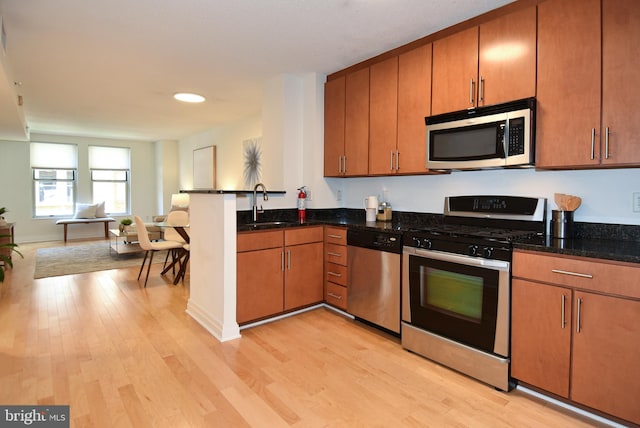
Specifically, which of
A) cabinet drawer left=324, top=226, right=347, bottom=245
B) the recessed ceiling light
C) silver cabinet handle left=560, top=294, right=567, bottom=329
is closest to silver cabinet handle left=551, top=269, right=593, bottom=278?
silver cabinet handle left=560, top=294, right=567, bottom=329

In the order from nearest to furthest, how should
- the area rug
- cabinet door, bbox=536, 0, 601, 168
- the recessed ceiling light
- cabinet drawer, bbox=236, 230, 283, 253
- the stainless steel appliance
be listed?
cabinet door, bbox=536, 0, 601, 168, the stainless steel appliance, cabinet drawer, bbox=236, 230, 283, 253, the recessed ceiling light, the area rug

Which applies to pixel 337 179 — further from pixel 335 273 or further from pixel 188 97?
pixel 188 97

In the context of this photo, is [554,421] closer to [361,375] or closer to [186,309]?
[361,375]

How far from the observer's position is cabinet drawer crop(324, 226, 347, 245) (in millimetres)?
3191

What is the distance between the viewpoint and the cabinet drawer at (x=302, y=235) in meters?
3.19

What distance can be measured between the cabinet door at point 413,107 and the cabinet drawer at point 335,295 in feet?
3.97

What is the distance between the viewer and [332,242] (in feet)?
10.9

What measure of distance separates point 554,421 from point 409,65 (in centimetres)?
259

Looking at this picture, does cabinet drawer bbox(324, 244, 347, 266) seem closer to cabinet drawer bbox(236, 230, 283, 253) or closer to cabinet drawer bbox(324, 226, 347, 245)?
cabinet drawer bbox(324, 226, 347, 245)

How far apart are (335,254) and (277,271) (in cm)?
57

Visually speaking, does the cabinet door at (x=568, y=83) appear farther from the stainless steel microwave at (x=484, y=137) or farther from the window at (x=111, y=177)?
the window at (x=111, y=177)

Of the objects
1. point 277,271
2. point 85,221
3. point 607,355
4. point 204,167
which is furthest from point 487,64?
point 85,221

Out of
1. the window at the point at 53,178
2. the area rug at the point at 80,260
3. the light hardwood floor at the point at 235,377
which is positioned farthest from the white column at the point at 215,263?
the window at the point at 53,178

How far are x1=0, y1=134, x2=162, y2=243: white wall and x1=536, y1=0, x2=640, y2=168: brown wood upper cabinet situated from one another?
30.6 feet
